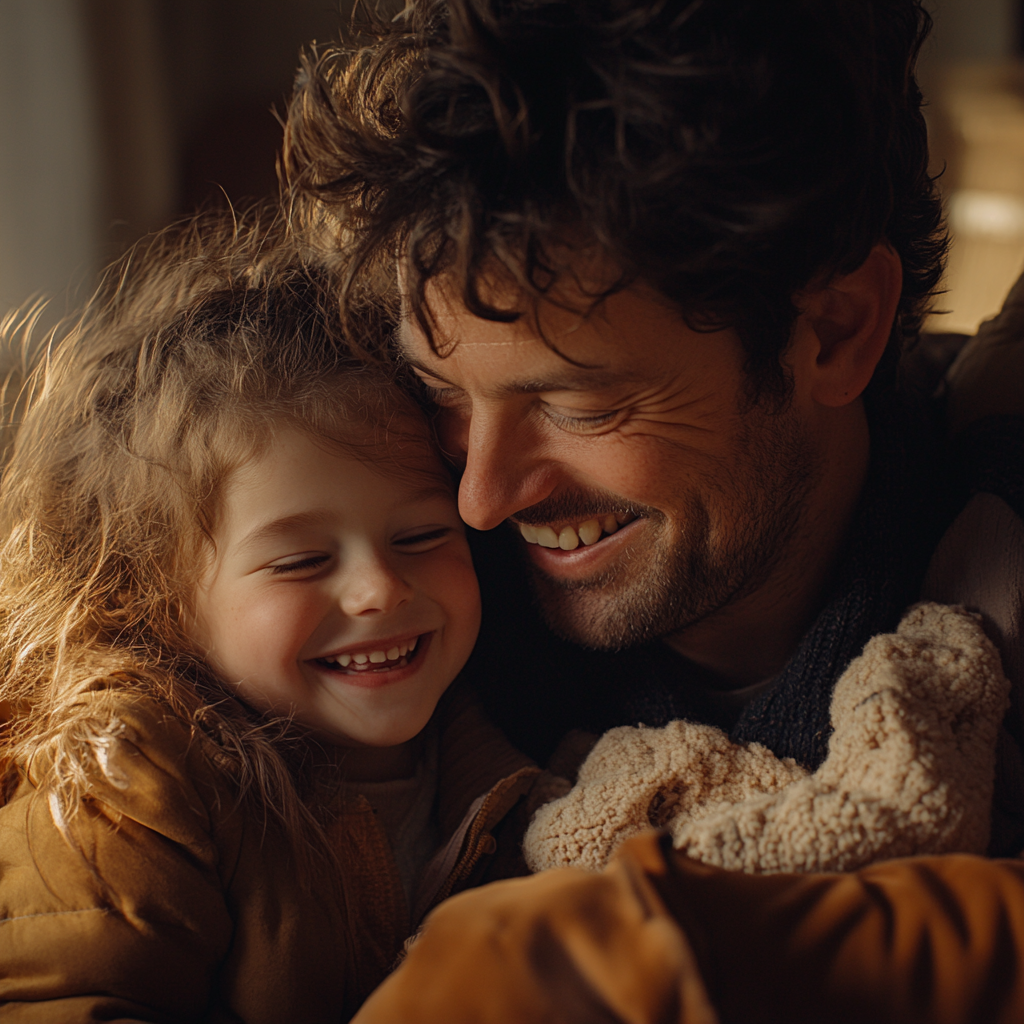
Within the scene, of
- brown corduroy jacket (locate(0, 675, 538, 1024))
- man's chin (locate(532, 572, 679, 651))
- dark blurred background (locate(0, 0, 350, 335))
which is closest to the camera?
brown corduroy jacket (locate(0, 675, 538, 1024))

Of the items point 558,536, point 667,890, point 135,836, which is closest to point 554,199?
point 558,536

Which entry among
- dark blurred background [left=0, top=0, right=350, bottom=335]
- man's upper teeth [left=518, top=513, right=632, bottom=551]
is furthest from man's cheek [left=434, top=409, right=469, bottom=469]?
dark blurred background [left=0, top=0, right=350, bottom=335]

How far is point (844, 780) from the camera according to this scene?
2.59 feet

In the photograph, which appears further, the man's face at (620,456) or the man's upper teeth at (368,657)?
the man's upper teeth at (368,657)

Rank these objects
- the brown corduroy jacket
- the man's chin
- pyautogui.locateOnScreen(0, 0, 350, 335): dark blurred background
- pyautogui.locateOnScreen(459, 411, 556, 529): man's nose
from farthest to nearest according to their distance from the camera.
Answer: pyautogui.locateOnScreen(0, 0, 350, 335): dark blurred background
the man's chin
pyautogui.locateOnScreen(459, 411, 556, 529): man's nose
the brown corduroy jacket

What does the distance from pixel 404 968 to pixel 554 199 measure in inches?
23.3

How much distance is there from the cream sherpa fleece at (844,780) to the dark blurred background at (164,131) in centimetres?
136

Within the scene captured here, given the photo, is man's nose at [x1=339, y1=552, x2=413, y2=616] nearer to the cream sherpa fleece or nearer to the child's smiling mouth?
the child's smiling mouth

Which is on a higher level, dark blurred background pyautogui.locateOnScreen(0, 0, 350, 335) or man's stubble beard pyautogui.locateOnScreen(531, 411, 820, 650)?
dark blurred background pyautogui.locateOnScreen(0, 0, 350, 335)

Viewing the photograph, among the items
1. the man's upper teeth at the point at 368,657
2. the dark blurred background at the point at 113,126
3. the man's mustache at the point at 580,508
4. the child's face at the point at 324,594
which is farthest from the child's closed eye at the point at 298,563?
the dark blurred background at the point at 113,126

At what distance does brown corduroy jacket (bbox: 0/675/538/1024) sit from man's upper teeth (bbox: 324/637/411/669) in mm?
152

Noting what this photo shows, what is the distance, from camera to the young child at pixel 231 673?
0.78 meters

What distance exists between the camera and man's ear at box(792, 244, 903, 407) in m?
0.96

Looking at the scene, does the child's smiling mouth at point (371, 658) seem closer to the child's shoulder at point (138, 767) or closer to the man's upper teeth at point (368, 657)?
the man's upper teeth at point (368, 657)
